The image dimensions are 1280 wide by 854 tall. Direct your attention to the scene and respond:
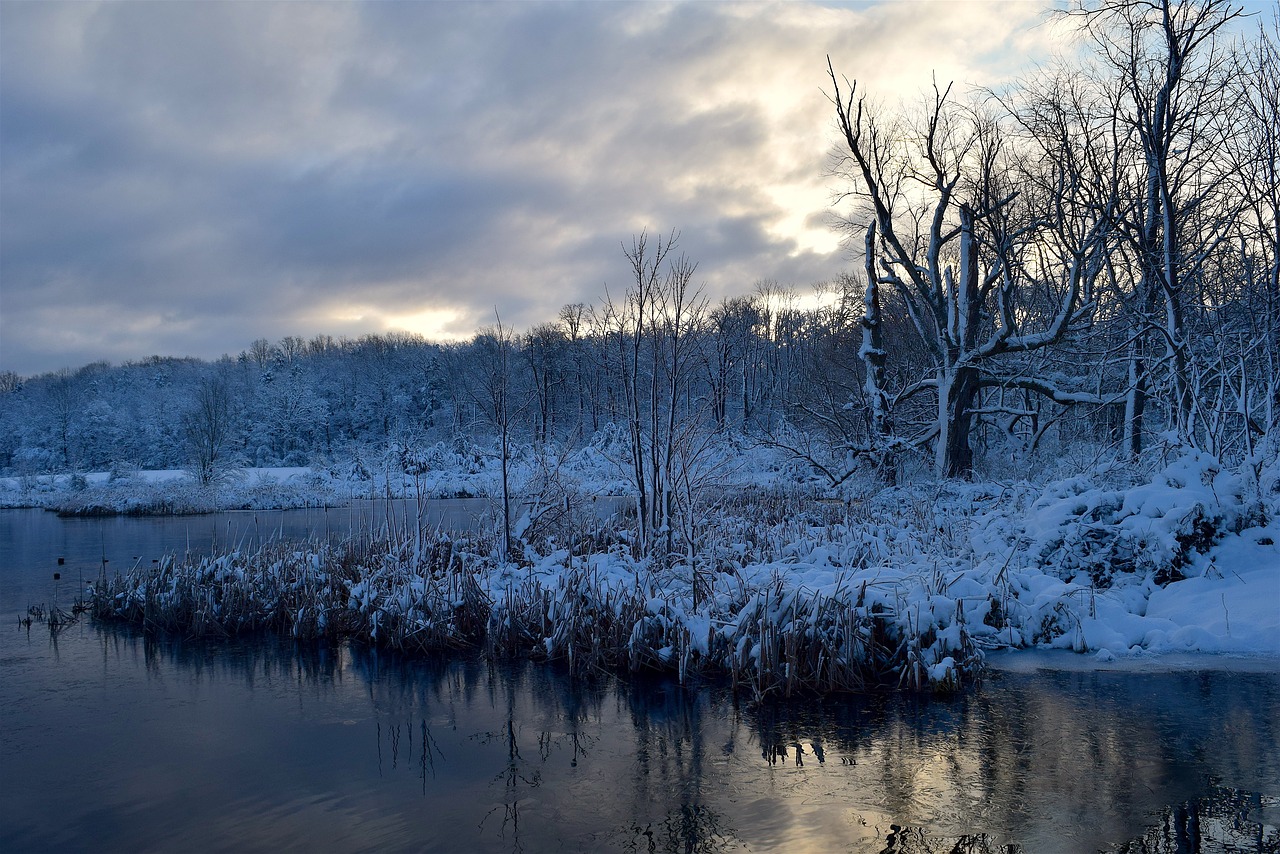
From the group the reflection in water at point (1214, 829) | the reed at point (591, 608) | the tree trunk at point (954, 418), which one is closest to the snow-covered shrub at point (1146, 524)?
the reed at point (591, 608)

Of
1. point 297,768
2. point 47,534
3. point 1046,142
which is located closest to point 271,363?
point 47,534

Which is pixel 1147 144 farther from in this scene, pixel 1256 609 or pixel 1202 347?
pixel 1256 609

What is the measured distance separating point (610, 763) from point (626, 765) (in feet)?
0.41

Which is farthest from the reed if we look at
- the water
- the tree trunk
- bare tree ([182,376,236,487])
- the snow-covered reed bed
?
bare tree ([182,376,236,487])

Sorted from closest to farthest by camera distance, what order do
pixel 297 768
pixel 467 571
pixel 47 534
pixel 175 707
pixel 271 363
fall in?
pixel 297 768, pixel 175 707, pixel 467 571, pixel 47 534, pixel 271 363

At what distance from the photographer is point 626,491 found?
89.9 feet

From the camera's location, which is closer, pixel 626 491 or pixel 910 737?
pixel 910 737

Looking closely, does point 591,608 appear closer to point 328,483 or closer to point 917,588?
point 917,588

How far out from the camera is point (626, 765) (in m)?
5.71

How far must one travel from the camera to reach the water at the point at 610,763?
15.2ft

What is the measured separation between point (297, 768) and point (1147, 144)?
1513cm

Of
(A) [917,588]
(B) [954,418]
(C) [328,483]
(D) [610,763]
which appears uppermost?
(B) [954,418]

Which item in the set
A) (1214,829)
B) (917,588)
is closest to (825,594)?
(917,588)

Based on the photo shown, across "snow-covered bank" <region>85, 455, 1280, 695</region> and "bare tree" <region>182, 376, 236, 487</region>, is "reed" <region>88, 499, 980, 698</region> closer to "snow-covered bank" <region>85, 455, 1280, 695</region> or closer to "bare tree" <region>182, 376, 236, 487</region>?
"snow-covered bank" <region>85, 455, 1280, 695</region>
